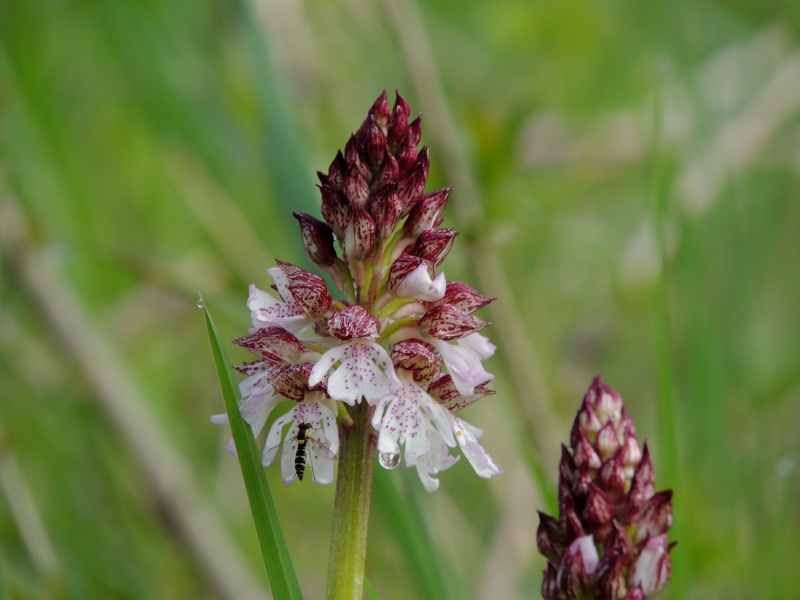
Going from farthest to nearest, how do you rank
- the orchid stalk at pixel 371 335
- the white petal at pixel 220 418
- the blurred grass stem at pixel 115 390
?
the blurred grass stem at pixel 115 390
the white petal at pixel 220 418
the orchid stalk at pixel 371 335

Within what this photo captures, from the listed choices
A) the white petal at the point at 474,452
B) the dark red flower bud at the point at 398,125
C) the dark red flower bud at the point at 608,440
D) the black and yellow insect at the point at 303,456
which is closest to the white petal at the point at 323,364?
the black and yellow insect at the point at 303,456

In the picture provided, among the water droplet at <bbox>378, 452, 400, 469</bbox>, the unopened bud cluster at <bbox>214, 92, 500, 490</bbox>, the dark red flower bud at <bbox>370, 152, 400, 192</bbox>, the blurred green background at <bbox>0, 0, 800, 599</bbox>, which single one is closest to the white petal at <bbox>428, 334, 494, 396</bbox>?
the unopened bud cluster at <bbox>214, 92, 500, 490</bbox>

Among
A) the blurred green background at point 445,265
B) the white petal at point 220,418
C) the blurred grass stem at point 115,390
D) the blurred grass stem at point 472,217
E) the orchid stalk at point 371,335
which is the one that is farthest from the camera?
the blurred grass stem at point 472,217

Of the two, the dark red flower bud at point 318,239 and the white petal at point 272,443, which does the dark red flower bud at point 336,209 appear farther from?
the white petal at point 272,443

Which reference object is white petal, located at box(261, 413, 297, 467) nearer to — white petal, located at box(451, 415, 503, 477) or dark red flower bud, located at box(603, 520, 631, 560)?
white petal, located at box(451, 415, 503, 477)

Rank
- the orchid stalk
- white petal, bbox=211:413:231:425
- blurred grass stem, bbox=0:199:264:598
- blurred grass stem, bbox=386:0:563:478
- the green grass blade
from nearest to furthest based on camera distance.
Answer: the green grass blade
the orchid stalk
white petal, bbox=211:413:231:425
blurred grass stem, bbox=0:199:264:598
blurred grass stem, bbox=386:0:563:478

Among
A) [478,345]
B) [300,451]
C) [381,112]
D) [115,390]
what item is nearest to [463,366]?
[478,345]
